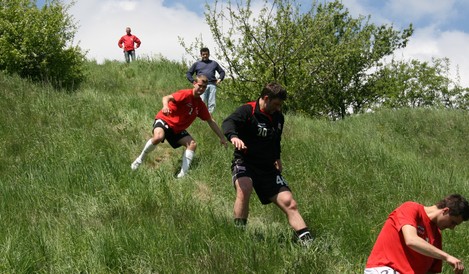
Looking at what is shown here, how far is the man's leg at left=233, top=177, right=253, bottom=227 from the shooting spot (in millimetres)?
4930

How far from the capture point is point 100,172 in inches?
264

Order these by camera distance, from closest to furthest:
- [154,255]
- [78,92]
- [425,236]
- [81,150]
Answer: [425,236] → [154,255] → [81,150] → [78,92]

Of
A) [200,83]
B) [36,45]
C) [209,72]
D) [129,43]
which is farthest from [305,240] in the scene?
[129,43]

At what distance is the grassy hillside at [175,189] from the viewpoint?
451cm

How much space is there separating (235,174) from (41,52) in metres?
9.43

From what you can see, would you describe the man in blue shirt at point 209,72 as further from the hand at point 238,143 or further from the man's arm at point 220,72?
the hand at point 238,143

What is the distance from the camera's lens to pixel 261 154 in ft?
16.6

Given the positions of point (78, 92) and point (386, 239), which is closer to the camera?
point (386, 239)

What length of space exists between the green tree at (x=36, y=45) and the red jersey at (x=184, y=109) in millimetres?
5752

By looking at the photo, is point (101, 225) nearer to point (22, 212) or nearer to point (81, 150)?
Result: point (22, 212)

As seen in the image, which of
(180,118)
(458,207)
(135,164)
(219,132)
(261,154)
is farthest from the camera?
(180,118)

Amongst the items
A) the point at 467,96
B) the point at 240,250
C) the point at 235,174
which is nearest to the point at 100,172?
the point at 235,174

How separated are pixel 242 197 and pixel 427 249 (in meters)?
1.93

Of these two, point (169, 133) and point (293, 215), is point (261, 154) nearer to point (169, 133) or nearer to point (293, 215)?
point (293, 215)
